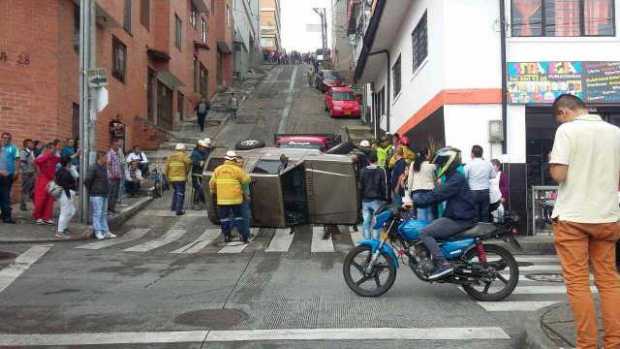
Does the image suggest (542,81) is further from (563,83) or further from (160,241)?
(160,241)

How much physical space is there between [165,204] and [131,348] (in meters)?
11.9

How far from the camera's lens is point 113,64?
2217cm

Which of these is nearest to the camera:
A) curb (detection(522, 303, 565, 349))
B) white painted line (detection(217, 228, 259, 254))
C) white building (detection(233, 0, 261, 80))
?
curb (detection(522, 303, 565, 349))

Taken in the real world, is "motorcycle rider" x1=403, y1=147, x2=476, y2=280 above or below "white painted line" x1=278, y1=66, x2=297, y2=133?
below

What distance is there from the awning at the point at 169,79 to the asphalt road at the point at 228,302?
18431 millimetres

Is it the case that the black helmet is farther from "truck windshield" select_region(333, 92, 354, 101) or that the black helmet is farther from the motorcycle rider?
"truck windshield" select_region(333, 92, 354, 101)

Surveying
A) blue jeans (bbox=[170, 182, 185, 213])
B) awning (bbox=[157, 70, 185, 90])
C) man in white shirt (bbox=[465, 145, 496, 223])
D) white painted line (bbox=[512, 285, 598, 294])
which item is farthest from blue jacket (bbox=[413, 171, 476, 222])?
awning (bbox=[157, 70, 185, 90])

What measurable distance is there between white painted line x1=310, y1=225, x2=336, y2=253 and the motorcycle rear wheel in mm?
4261

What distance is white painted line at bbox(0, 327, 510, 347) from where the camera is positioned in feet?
17.2

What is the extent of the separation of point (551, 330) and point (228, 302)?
11.0 feet

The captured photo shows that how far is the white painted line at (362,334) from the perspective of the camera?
17.3 feet

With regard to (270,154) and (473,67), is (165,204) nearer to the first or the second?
(270,154)

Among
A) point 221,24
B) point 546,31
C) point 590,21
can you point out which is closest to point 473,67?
point 546,31

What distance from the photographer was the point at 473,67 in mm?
13055
